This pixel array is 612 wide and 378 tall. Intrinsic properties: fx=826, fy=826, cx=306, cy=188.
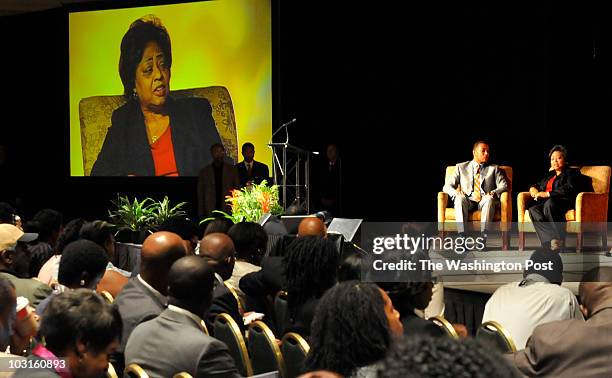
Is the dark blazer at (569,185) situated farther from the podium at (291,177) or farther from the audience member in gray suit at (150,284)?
the audience member in gray suit at (150,284)

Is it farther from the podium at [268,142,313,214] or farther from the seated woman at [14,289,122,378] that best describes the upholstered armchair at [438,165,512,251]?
the seated woman at [14,289,122,378]

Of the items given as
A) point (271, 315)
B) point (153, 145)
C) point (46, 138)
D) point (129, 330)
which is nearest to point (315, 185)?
point (153, 145)

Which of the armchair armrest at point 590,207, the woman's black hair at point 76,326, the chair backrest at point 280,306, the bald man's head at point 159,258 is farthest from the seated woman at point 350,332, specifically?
the armchair armrest at point 590,207

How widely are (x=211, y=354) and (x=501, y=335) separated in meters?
1.09

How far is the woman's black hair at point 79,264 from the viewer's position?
330 cm

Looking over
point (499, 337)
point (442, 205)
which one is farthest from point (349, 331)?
point (442, 205)

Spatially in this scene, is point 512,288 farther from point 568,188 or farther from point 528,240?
point 528,240

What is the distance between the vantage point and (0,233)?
3.95 metres

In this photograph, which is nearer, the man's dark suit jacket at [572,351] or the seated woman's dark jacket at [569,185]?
the man's dark suit jacket at [572,351]

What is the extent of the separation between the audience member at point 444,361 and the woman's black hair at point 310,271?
7.35 feet

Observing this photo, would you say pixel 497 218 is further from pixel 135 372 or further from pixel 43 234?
pixel 135 372

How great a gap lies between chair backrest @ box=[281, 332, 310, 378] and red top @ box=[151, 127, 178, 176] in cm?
870

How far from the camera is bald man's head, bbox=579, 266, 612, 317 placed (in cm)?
282

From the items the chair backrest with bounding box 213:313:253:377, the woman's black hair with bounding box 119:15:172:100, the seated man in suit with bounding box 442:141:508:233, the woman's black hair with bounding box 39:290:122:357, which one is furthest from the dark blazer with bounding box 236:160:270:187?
the woman's black hair with bounding box 39:290:122:357
